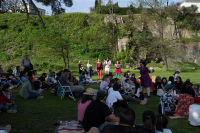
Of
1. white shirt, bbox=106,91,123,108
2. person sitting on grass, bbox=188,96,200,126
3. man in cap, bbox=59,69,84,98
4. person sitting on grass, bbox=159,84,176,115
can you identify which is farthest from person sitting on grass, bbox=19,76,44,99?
person sitting on grass, bbox=188,96,200,126

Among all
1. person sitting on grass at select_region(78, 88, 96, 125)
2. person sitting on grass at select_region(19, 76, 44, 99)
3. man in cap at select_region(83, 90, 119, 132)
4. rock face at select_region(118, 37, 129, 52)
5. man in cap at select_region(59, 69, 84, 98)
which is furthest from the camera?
rock face at select_region(118, 37, 129, 52)

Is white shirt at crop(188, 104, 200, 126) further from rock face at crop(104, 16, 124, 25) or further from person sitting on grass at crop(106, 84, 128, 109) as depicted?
rock face at crop(104, 16, 124, 25)

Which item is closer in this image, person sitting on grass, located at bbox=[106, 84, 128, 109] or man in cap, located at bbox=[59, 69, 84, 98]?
person sitting on grass, located at bbox=[106, 84, 128, 109]

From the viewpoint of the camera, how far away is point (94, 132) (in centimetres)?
332

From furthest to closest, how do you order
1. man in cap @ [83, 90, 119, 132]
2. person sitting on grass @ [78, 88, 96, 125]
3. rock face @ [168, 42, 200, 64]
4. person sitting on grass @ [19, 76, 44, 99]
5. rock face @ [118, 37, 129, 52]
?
rock face @ [168, 42, 200, 64], rock face @ [118, 37, 129, 52], person sitting on grass @ [19, 76, 44, 99], person sitting on grass @ [78, 88, 96, 125], man in cap @ [83, 90, 119, 132]

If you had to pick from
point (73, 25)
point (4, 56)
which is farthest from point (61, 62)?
point (73, 25)

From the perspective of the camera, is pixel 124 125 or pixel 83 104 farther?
pixel 83 104

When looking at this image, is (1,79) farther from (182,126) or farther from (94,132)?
(182,126)

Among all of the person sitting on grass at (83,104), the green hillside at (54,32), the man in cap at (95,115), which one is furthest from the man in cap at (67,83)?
the green hillside at (54,32)

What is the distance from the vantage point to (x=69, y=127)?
15.3 feet

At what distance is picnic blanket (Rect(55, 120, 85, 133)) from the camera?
4.45 metres

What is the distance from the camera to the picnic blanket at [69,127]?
4448mm

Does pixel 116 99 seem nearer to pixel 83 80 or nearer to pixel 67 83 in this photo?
pixel 67 83

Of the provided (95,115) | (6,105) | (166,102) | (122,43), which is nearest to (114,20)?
(122,43)
